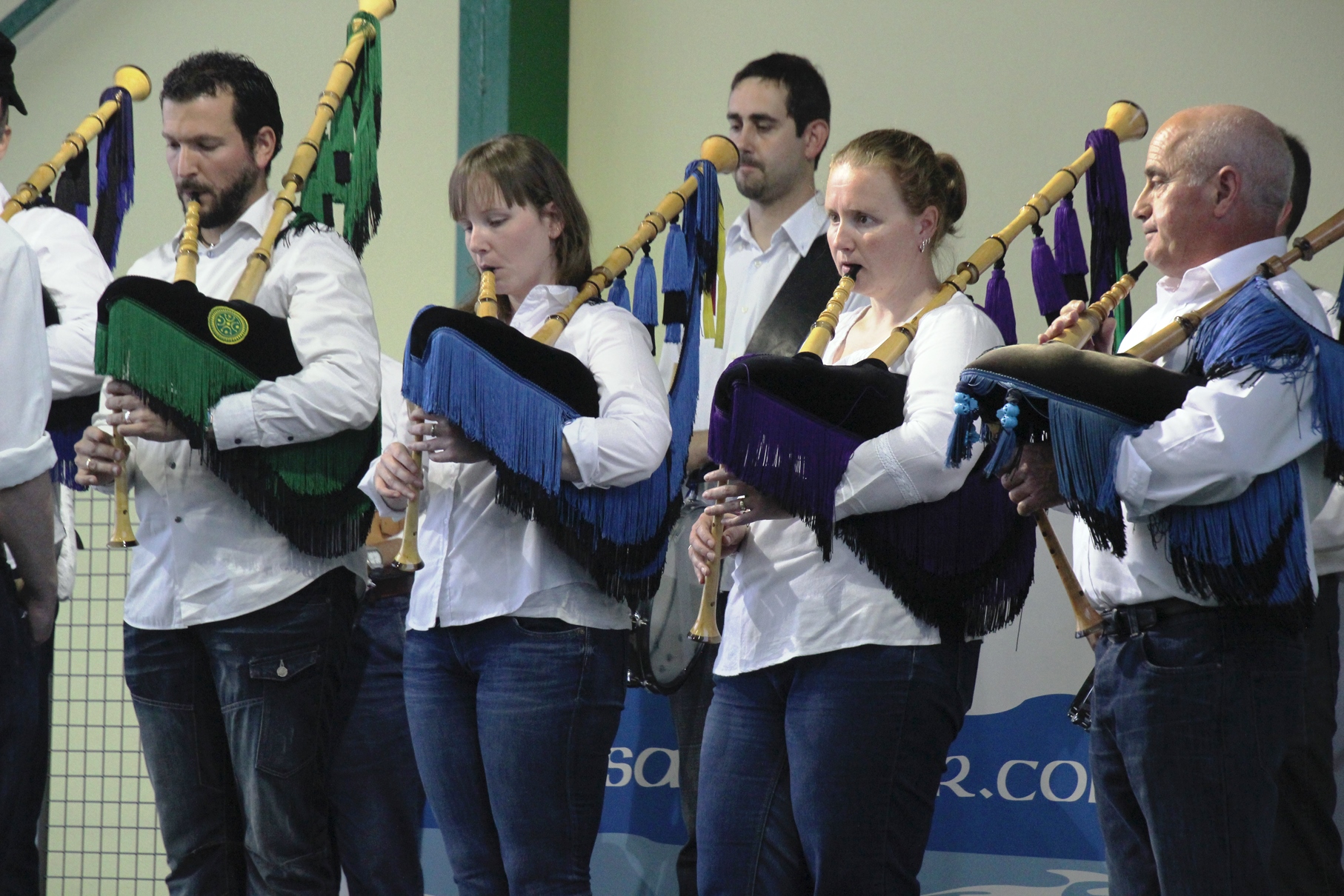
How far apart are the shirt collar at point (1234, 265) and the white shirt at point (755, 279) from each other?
1262 mm

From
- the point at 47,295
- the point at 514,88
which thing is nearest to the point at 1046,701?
the point at 47,295

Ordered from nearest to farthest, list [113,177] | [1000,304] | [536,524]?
[536,524] → [1000,304] → [113,177]

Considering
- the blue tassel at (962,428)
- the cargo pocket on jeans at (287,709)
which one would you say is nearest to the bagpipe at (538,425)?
the cargo pocket on jeans at (287,709)

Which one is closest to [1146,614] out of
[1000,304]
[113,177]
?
[1000,304]

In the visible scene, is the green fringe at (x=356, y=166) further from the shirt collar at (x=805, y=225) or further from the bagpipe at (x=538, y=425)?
the shirt collar at (x=805, y=225)

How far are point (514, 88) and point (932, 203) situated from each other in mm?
2621

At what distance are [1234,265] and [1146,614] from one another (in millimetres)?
526

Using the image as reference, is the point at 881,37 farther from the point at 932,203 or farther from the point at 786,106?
the point at 932,203

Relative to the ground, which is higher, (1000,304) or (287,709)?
(1000,304)

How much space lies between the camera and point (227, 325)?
262cm

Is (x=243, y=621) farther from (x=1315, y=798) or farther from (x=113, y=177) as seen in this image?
(x=1315, y=798)

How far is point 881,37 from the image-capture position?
14.9 feet

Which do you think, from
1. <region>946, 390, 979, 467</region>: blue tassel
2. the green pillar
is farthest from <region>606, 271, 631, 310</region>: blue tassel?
the green pillar

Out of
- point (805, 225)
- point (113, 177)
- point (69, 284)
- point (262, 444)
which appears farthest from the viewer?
point (805, 225)
